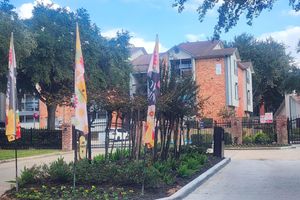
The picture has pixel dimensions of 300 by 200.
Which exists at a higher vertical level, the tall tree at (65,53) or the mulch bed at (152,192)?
the tall tree at (65,53)

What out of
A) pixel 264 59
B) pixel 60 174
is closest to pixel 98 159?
pixel 60 174

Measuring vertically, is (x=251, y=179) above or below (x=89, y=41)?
below

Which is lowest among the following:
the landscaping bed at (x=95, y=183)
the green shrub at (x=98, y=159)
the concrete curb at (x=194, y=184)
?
the concrete curb at (x=194, y=184)

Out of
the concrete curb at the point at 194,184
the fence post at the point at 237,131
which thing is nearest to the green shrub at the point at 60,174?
the concrete curb at the point at 194,184

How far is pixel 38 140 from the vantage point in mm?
33562

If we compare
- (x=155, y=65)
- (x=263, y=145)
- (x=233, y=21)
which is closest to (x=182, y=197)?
(x=155, y=65)

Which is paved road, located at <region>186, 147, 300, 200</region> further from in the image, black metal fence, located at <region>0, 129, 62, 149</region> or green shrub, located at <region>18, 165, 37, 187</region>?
black metal fence, located at <region>0, 129, 62, 149</region>

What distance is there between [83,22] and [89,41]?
6.11ft

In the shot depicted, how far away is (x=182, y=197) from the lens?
1070 cm

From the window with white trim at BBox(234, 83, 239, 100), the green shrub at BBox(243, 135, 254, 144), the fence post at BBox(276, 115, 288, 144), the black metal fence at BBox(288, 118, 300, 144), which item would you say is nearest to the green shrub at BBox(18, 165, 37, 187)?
the green shrub at BBox(243, 135, 254, 144)

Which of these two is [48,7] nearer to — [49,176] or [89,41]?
[89,41]

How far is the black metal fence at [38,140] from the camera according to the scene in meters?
33.2

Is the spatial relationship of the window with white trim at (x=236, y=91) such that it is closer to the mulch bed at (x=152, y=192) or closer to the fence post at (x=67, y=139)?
the fence post at (x=67, y=139)

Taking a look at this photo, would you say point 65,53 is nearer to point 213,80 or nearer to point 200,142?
point 200,142
